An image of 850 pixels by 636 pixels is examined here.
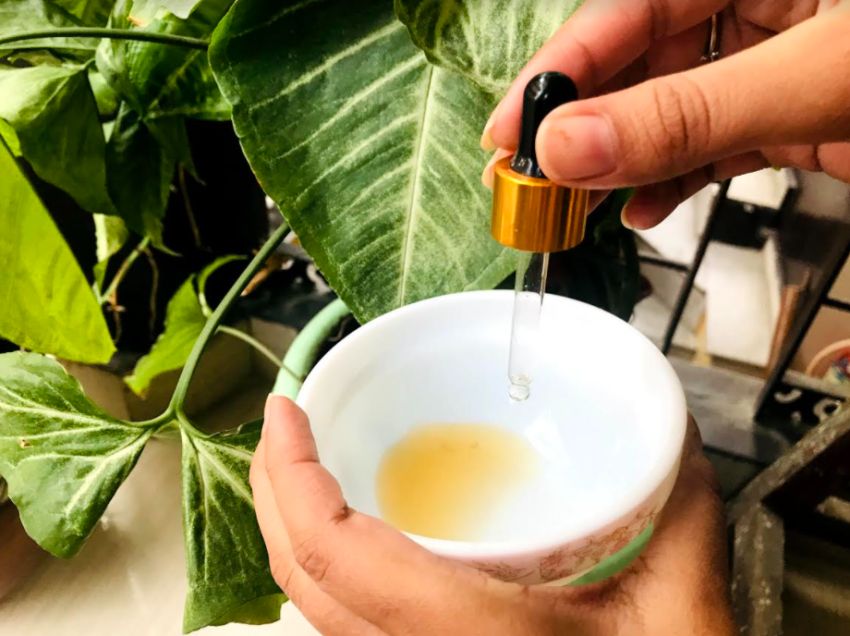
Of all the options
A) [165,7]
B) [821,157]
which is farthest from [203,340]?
[821,157]

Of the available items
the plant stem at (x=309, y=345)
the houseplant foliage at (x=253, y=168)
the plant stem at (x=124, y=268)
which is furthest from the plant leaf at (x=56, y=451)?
the plant stem at (x=124, y=268)

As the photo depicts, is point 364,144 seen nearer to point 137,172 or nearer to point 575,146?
point 575,146

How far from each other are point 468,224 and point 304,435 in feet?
0.53

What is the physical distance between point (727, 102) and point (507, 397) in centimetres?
21

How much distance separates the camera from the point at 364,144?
42cm

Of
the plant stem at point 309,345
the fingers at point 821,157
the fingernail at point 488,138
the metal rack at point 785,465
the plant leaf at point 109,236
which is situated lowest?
the metal rack at point 785,465

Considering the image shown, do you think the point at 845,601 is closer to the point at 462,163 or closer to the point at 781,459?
the point at 781,459

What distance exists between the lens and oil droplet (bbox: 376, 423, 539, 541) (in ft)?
1.22

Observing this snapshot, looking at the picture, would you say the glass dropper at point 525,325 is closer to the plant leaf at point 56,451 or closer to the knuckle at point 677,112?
the knuckle at point 677,112

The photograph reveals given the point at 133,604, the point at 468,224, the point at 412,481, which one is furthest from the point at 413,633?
the point at 133,604

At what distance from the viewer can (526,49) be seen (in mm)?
360

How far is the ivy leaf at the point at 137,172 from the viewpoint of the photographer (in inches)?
23.7

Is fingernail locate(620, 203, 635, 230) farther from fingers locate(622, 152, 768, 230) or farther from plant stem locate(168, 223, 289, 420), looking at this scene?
plant stem locate(168, 223, 289, 420)

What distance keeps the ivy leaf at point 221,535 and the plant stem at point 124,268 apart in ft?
0.95
